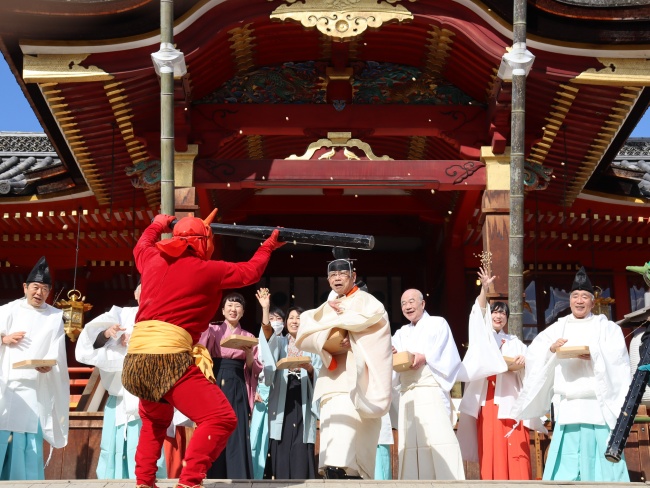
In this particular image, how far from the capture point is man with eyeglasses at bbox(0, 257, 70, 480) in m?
8.84

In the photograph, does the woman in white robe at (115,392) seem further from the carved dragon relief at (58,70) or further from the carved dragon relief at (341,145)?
the carved dragon relief at (341,145)

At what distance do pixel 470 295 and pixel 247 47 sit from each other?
504 cm

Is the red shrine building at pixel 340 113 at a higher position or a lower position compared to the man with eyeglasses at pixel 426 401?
higher

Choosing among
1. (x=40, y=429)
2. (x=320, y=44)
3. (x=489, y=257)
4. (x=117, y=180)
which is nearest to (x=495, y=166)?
(x=489, y=257)

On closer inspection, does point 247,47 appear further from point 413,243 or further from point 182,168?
point 413,243

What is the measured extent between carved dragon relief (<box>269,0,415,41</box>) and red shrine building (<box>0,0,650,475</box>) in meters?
0.01

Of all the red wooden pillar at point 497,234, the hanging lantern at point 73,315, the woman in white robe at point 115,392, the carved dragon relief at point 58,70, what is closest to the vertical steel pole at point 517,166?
the red wooden pillar at point 497,234

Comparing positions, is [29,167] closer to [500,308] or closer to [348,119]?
[348,119]

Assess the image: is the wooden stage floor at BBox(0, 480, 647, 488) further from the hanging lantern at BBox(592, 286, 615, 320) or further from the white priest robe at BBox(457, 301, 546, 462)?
the hanging lantern at BBox(592, 286, 615, 320)

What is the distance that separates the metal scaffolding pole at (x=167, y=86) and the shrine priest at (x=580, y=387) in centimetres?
352

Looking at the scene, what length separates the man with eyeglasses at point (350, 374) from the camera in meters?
7.52

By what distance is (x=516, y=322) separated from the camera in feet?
31.7

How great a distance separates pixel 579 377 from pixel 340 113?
445cm

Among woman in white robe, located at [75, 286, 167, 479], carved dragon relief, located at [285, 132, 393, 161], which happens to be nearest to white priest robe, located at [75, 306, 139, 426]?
woman in white robe, located at [75, 286, 167, 479]
